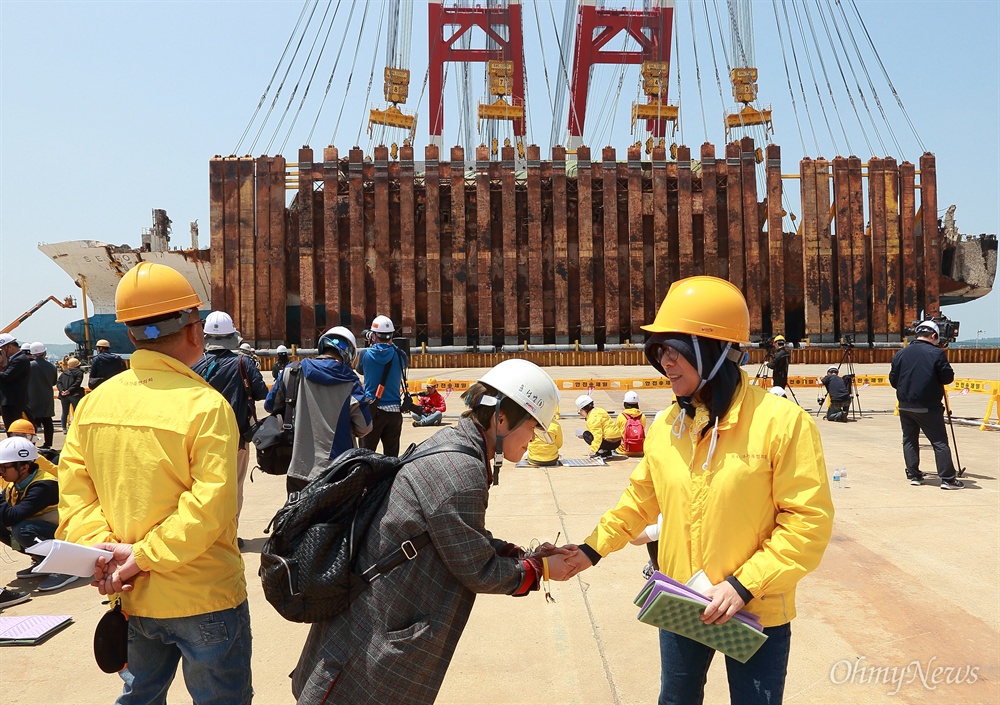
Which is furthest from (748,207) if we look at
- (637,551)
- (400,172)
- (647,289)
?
(637,551)

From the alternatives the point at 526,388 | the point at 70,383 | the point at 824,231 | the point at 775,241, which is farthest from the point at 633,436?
the point at 824,231

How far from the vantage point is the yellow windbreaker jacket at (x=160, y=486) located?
224 centimetres

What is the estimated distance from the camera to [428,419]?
42.1ft

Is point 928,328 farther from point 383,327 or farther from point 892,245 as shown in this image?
point 892,245

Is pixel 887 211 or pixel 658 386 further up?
pixel 887 211

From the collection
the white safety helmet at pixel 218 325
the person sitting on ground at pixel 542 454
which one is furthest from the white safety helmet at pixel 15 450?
the person sitting on ground at pixel 542 454

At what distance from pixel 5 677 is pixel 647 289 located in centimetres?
3273

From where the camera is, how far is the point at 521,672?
3.63 m

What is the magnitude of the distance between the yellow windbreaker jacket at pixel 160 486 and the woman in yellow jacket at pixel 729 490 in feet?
4.88

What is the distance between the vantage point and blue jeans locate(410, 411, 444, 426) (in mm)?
12836

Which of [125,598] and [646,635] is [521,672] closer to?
[646,635]

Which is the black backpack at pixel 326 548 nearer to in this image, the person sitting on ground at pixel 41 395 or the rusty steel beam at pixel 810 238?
the person sitting on ground at pixel 41 395

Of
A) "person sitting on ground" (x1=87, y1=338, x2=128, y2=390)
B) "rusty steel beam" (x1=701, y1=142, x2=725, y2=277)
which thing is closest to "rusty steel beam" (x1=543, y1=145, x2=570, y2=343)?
"rusty steel beam" (x1=701, y1=142, x2=725, y2=277)

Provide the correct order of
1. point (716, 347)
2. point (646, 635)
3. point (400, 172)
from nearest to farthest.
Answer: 1. point (716, 347)
2. point (646, 635)
3. point (400, 172)
